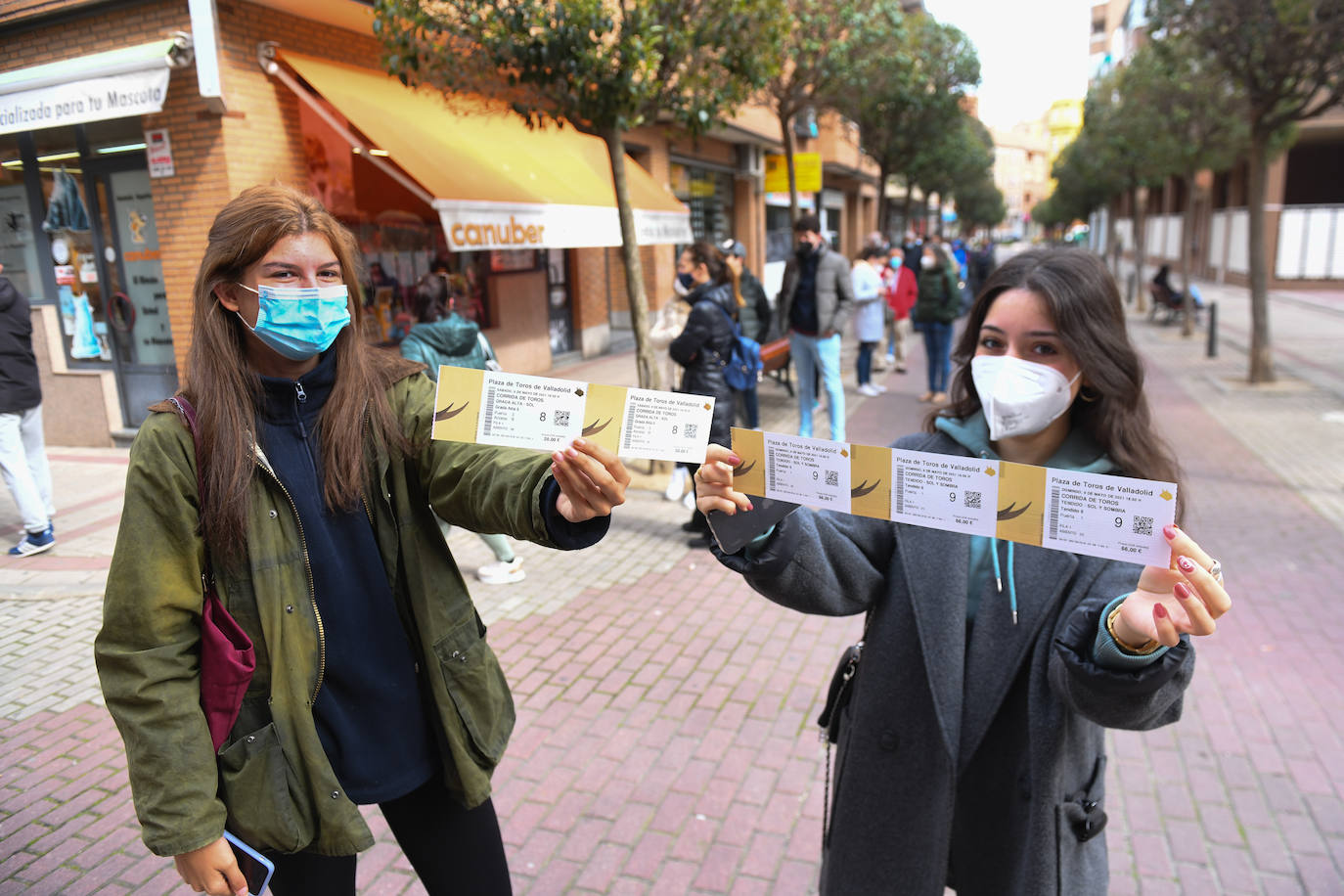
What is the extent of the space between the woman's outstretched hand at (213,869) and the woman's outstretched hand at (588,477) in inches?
34.6

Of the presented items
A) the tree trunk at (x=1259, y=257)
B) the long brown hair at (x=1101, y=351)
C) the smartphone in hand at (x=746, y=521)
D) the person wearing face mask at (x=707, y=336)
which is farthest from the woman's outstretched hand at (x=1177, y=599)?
the tree trunk at (x=1259, y=257)

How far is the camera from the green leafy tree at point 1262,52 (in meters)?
9.24

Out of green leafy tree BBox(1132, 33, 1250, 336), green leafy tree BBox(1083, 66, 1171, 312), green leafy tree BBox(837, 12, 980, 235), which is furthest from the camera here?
green leafy tree BBox(1083, 66, 1171, 312)

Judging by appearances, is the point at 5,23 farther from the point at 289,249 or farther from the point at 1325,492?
the point at 1325,492

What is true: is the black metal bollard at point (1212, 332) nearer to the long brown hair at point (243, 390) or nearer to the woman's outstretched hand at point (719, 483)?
the woman's outstretched hand at point (719, 483)

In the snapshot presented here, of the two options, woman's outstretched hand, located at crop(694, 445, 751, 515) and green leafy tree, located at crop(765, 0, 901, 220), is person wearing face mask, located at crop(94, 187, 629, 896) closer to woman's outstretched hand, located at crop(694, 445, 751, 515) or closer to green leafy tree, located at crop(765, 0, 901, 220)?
woman's outstretched hand, located at crop(694, 445, 751, 515)

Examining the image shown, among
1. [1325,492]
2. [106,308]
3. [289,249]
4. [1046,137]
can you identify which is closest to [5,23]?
[106,308]

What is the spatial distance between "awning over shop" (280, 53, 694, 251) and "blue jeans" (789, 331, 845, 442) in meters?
2.34

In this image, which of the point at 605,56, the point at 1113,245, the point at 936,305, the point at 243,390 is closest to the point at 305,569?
the point at 243,390

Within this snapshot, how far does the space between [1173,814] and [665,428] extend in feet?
9.23

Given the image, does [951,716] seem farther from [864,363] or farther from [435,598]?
[864,363]

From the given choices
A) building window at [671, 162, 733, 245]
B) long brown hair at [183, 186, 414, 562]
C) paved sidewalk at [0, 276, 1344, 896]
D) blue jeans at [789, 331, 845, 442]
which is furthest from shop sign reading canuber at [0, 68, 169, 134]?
building window at [671, 162, 733, 245]

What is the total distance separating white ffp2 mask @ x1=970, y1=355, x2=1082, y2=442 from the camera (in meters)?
1.75

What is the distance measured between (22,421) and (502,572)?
3404 mm
